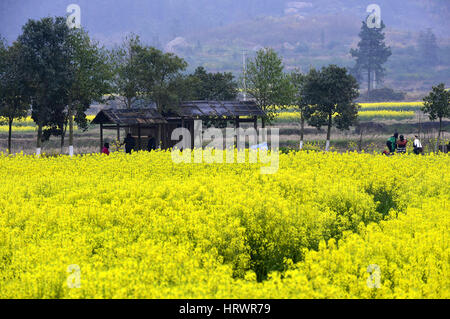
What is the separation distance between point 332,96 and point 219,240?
115ft

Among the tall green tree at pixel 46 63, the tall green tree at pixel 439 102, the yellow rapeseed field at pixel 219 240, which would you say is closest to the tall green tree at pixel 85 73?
the tall green tree at pixel 46 63

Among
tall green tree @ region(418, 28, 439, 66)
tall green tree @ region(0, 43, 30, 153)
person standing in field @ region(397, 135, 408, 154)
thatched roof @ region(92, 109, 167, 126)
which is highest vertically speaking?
tall green tree @ region(418, 28, 439, 66)

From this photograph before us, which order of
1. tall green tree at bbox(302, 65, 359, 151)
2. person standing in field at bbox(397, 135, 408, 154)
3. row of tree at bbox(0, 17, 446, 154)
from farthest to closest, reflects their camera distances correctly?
tall green tree at bbox(302, 65, 359, 151)
row of tree at bbox(0, 17, 446, 154)
person standing in field at bbox(397, 135, 408, 154)

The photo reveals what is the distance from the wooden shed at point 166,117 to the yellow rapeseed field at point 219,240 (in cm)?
1737

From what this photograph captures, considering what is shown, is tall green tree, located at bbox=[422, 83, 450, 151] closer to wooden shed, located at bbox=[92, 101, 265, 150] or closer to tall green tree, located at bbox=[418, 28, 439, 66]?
wooden shed, located at bbox=[92, 101, 265, 150]

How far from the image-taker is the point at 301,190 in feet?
46.7

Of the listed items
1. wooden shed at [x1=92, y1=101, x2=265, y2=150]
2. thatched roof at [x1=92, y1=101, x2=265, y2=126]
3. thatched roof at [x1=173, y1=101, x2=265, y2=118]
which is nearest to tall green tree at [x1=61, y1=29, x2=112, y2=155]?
wooden shed at [x1=92, y1=101, x2=265, y2=150]

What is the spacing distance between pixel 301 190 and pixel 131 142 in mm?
14547

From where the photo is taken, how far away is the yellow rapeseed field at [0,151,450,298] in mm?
6863

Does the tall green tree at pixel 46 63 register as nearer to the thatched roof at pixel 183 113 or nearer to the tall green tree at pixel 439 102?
the thatched roof at pixel 183 113

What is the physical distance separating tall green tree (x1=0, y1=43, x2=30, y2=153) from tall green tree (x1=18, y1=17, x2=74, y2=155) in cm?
49

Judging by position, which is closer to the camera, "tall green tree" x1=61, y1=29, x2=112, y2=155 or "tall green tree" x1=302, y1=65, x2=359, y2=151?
→ "tall green tree" x1=61, y1=29, x2=112, y2=155
